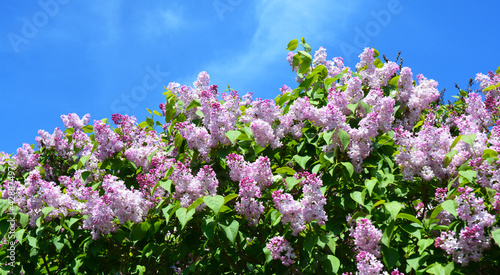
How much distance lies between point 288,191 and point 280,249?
68 centimetres

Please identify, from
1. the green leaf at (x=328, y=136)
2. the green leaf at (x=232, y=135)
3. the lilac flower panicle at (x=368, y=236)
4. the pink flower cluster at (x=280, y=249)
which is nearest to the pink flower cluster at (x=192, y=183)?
the green leaf at (x=232, y=135)

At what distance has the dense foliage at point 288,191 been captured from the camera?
10.8 ft

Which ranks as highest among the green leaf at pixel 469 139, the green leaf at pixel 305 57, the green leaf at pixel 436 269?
the green leaf at pixel 305 57

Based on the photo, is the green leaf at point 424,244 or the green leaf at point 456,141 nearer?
the green leaf at point 424,244

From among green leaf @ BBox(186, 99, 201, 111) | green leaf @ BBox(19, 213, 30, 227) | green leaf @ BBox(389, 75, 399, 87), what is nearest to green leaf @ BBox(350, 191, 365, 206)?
green leaf @ BBox(389, 75, 399, 87)

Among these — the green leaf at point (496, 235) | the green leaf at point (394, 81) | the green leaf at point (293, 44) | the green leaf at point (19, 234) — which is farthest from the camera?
the green leaf at point (293, 44)

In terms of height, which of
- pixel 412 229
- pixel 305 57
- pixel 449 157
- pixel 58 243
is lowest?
pixel 412 229

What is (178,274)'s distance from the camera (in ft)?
13.9

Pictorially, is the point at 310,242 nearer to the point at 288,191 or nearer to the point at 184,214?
the point at 288,191

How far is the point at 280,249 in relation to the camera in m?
3.40

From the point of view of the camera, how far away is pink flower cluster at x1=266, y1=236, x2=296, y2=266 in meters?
Answer: 3.41

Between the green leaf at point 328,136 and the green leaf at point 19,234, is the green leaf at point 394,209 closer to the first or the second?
the green leaf at point 328,136

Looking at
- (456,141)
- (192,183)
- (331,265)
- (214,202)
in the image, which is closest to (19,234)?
(192,183)

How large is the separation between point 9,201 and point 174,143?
6.07ft
